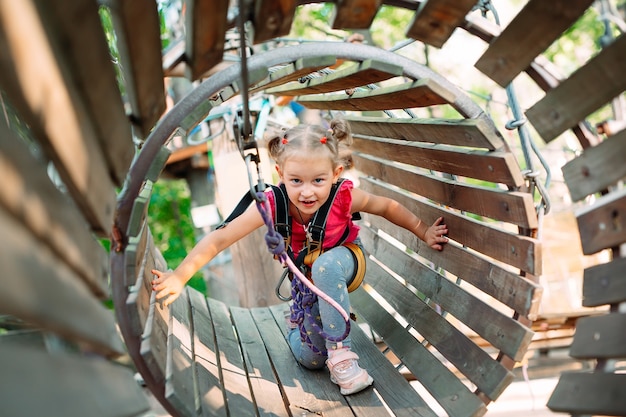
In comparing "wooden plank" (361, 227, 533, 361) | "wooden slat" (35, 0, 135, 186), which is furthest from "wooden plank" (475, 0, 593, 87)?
"wooden slat" (35, 0, 135, 186)

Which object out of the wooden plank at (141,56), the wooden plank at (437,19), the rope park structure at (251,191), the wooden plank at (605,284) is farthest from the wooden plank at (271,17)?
the wooden plank at (605,284)

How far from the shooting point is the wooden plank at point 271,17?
1.77m

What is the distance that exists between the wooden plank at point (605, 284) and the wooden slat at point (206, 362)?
120 cm

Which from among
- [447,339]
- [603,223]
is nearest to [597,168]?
[603,223]

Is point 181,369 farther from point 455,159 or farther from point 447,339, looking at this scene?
point 455,159

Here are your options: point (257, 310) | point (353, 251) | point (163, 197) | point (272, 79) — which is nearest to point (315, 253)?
point (353, 251)

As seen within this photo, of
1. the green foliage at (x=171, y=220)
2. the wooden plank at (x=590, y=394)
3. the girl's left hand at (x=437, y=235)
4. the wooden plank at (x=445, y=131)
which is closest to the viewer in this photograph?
the wooden plank at (x=590, y=394)

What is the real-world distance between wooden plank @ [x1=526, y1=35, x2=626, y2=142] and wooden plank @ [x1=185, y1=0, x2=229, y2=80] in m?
0.91

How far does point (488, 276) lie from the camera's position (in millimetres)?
2557

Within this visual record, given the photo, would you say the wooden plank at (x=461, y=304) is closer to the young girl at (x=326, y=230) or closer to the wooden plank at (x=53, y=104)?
the young girl at (x=326, y=230)

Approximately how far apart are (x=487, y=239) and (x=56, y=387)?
1.61m

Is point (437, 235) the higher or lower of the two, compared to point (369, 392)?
higher

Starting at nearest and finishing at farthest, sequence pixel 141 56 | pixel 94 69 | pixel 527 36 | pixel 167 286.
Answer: pixel 94 69, pixel 141 56, pixel 527 36, pixel 167 286

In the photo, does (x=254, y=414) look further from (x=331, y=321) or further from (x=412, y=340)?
(x=412, y=340)
